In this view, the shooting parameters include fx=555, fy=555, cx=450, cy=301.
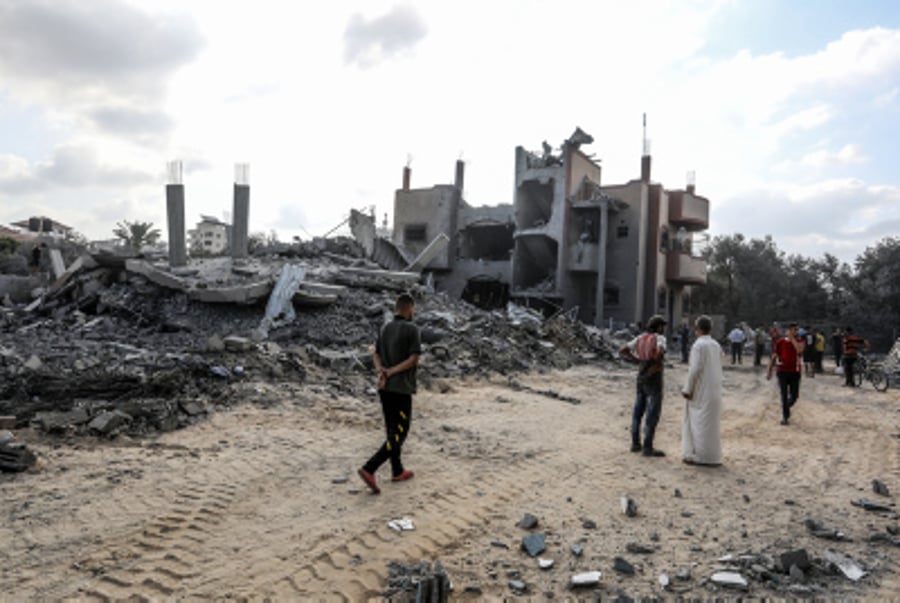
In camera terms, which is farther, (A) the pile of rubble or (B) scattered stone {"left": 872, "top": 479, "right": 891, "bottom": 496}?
(A) the pile of rubble

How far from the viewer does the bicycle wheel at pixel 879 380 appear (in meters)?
13.5

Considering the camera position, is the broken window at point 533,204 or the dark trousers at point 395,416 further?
the broken window at point 533,204

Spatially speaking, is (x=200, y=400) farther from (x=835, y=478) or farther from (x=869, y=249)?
(x=869, y=249)

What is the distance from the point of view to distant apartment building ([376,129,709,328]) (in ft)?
89.4

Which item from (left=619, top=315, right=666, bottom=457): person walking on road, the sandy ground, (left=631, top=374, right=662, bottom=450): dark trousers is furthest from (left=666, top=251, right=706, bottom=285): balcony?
(left=631, top=374, right=662, bottom=450): dark trousers

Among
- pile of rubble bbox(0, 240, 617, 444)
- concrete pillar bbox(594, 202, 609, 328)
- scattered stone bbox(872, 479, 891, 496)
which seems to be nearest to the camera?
scattered stone bbox(872, 479, 891, 496)

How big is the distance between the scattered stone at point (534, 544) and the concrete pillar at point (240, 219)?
50.3ft

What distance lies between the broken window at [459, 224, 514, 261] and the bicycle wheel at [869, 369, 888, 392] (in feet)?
62.6

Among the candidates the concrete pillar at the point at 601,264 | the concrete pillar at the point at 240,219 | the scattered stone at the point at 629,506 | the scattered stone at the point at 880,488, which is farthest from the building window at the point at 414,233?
the scattered stone at the point at 629,506

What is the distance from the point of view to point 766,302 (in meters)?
35.3

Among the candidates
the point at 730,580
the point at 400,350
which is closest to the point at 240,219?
the point at 400,350

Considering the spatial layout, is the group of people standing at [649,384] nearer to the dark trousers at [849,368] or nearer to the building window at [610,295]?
the dark trousers at [849,368]

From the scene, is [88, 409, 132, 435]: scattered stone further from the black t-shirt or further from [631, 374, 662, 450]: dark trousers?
[631, 374, 662, 450]: dark trousers

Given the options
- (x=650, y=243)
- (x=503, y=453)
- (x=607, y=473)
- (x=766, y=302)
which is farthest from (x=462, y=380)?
(x=766, y=302)
